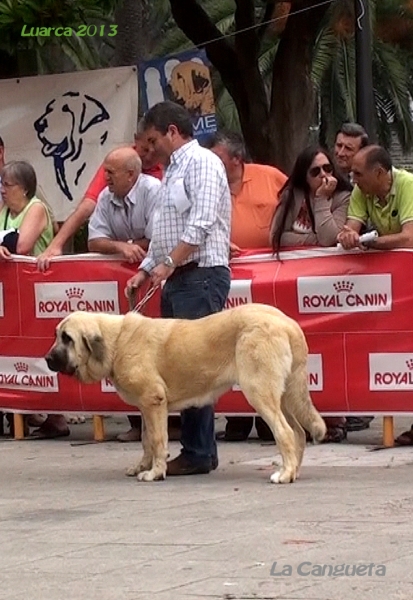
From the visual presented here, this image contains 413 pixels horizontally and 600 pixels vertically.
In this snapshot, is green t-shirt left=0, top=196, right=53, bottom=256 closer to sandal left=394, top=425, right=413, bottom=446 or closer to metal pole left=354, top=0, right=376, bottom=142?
sandal left=394, top=425, right=413, bottom=446

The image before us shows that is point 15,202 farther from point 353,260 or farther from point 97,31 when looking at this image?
point 97,31

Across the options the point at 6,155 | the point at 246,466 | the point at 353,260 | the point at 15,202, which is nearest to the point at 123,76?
the point at 6,155

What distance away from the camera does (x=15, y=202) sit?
1130 cm

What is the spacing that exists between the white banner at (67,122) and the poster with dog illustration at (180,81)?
358mm

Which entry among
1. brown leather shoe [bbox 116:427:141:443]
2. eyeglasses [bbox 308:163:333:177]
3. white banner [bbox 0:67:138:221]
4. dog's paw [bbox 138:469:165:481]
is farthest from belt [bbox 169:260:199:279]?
white banner [bbox 0:67:138:221]

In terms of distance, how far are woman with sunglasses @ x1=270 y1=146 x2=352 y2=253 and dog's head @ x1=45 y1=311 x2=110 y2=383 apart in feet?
6.66

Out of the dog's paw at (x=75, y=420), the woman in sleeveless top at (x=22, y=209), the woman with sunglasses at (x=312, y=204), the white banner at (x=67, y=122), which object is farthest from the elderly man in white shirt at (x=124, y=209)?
the white banner at (x=67, y=122)

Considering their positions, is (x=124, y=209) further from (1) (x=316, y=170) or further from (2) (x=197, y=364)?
(2) (x=197, y=364)

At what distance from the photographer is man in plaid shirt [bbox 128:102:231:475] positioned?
894 cm

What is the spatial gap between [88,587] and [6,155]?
319 inches

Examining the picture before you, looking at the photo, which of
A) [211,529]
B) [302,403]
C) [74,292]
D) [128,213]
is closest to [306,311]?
[128,213]

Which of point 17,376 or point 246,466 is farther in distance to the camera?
point 17,376

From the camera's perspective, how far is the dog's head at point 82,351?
893cm

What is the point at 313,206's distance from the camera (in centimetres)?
1046
